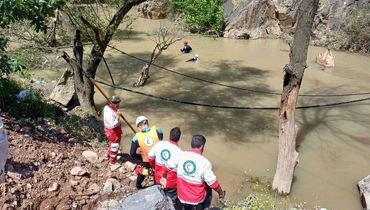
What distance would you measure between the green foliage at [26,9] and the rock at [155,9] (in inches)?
757

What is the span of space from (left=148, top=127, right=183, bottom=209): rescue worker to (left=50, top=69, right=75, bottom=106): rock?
227 inches

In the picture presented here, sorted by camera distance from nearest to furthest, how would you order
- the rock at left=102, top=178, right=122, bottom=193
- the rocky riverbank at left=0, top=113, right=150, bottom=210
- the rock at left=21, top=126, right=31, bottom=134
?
1. the rocky riverbank at left=0, top=113, right=150, bottom=210
2. the rock at left=102, top=178, right=122, bottom=193
3. the rock at left=21, top=126, right=31, bottom=134

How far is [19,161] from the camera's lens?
6441mm

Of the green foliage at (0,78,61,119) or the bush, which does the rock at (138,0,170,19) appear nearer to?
the bush

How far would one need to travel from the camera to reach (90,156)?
765cm

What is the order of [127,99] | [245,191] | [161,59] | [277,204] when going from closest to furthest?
→ [277,204], [245,191], [127,99], [161,59]

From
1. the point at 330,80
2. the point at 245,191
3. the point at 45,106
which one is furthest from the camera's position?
the point at 330,80

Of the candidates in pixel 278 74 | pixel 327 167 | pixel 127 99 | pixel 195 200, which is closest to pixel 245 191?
pixel 327 167

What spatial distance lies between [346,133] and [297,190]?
339cm

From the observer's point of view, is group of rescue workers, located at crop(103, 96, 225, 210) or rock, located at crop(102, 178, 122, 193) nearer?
group of rescue workers, located at crop(103, 96, 225, 210)

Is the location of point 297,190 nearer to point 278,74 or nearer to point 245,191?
point 245,191

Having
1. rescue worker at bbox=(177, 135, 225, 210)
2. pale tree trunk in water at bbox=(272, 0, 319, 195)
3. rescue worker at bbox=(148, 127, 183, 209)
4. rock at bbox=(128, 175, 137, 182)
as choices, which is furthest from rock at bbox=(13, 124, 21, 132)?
pale tree trunk in water at bbox=(272, 0, 319, 195)

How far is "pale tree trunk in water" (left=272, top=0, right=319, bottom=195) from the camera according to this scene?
793cm

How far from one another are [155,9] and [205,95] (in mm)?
13500
